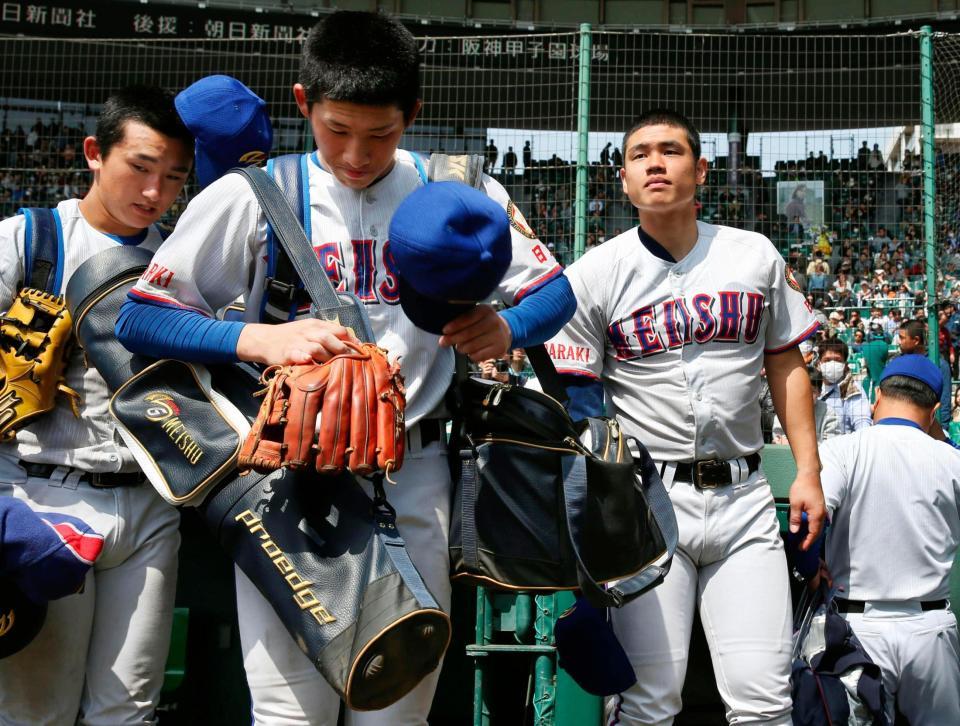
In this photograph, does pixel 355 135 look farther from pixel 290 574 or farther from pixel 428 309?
pixel 290 574

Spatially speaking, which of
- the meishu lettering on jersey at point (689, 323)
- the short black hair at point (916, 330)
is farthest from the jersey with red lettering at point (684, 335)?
the short black hair at point (916, 330)

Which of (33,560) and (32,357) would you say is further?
(32,357)

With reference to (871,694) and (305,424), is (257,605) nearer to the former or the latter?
(305,424)

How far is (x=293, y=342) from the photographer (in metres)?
1.98

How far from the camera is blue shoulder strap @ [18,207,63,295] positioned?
114 inches

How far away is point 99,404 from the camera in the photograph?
2.86 m

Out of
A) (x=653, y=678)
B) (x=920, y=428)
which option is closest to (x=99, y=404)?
(x=653, y=678)

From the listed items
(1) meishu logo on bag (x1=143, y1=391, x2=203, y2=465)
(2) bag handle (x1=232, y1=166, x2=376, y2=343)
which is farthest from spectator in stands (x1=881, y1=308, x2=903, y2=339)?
(1) meishu logo on bag (x1=143, y1=391, x2=203, y2=465)

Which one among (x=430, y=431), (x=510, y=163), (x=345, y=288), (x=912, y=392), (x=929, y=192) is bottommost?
(x=430, y=431)

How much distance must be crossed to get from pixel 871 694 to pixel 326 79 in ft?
8.65

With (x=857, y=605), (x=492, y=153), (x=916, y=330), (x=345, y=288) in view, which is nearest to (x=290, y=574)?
(x=345, y=288)

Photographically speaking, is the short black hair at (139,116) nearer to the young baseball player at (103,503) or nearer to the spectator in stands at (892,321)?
the young baseball player at (103,503)

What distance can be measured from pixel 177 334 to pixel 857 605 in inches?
109

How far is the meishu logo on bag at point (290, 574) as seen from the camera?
6.10ft
